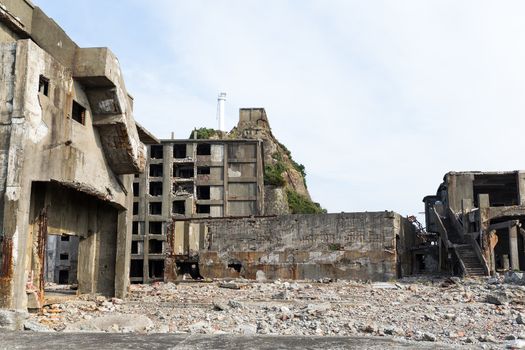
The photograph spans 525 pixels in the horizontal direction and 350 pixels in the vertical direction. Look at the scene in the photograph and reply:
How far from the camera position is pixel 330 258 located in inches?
1059

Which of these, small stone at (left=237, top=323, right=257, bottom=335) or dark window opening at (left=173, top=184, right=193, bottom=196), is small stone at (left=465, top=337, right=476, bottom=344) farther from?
dark window opening at (left=173, top=184, right=193, bottom=196)

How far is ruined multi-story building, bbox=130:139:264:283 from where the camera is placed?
4112cm

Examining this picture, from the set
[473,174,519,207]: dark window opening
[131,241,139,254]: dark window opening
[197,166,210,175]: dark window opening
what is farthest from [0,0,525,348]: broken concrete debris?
[197,166,210,175]: dark window opening

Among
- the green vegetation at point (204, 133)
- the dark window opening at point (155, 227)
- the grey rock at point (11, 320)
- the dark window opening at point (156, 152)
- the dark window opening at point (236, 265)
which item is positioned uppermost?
the green vegetation at point (204, 133)

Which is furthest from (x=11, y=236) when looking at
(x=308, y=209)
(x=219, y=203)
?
(x=308, y=209)

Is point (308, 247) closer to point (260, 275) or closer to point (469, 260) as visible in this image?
point (260, 275)

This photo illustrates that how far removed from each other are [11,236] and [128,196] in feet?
20.7

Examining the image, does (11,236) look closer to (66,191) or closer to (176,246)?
(66,191)

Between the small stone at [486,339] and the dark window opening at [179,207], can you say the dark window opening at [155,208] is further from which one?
the small stone at [486,339]

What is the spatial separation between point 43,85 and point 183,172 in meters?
31.5

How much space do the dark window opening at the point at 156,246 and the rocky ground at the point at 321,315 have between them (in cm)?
2314

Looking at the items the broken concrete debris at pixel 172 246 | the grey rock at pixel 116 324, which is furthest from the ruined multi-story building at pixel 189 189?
the grey rock at pixel 116 324

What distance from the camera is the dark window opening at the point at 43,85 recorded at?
1214cm

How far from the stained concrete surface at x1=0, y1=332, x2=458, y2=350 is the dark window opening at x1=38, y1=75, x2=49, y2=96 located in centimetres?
860
